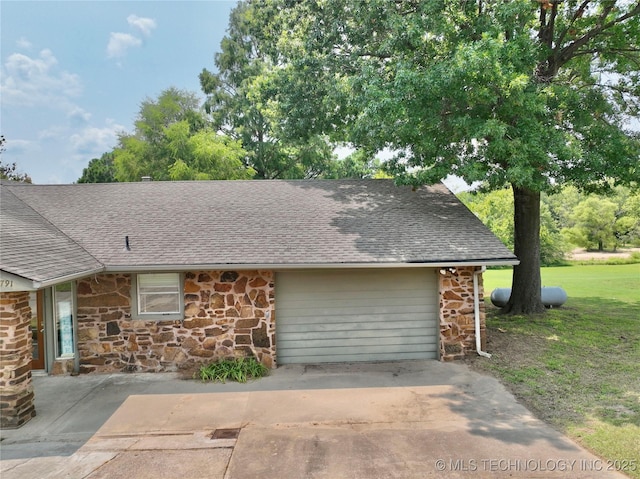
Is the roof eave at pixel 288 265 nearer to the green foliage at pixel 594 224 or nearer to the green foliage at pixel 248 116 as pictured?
the green foliage at pixel 248 116

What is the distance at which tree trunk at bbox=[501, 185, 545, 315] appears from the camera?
39.7 ft

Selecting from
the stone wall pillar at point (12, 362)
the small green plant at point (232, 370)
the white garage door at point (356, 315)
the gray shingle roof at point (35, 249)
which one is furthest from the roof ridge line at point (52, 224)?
the white garage door at point (356, 315)

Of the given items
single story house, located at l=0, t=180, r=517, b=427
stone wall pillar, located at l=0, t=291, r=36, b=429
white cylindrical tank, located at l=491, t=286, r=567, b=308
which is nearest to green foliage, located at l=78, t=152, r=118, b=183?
single story house, located at l=0, t=180, r=517, b=427

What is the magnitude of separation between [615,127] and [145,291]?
1246 centimetres

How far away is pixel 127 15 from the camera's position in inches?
664

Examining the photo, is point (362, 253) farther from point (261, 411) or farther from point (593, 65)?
point (593, 65)

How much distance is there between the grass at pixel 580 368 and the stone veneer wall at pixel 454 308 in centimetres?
53

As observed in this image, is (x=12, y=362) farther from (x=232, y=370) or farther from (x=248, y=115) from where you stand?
(x=248, y=115)

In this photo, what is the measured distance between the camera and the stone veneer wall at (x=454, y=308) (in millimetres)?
8703

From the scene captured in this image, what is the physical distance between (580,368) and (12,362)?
978 centimetres

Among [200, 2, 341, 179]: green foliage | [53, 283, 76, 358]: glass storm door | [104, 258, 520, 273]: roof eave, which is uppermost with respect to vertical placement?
[200, 2, 341, 179]: green foliage

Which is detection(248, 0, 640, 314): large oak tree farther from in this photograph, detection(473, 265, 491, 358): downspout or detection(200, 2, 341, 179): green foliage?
detection(200, 2, 341, 179): green foliage

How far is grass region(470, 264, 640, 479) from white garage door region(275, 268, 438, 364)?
1428 millimetres

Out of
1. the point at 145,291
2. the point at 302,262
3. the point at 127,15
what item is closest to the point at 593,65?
the point at 302,262
